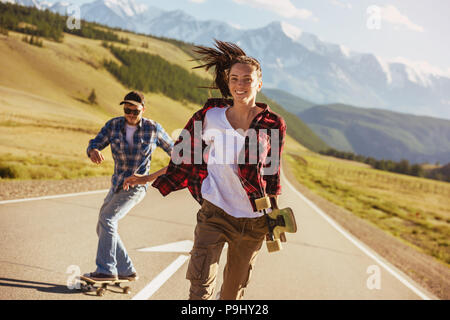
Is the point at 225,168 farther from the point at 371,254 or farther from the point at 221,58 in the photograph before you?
the point at 371,254

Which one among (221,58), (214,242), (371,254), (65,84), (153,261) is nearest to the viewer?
(214,242)

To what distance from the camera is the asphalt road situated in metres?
4.29

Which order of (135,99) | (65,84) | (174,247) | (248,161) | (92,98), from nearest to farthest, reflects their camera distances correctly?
(248,161) < (135,99) < (174,247) < (92,98) < (65,84)

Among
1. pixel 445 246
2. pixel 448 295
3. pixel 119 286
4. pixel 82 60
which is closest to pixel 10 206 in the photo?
pixel 119 286

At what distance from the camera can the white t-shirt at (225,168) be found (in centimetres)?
266

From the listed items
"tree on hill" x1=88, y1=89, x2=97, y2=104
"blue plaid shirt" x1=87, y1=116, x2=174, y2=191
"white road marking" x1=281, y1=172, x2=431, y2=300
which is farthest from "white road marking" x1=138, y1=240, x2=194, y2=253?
"tree on hill" x1=88, y1=89, x2=97, y2=104

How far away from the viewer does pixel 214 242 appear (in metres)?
2.70

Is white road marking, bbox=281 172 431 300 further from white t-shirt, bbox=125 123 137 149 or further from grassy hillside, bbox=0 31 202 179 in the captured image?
grassy hillside, bbox=0 31 202 179

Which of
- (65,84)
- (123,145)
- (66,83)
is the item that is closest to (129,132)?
(123,145)

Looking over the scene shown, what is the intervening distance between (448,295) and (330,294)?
251 centimetres

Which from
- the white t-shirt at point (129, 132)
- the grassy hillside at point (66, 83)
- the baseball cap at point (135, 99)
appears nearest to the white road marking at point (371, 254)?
the white t-shirt at point (129, 132)

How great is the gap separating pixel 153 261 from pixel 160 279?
727mm

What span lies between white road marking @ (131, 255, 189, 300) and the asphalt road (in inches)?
0.4

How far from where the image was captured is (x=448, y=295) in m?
5.99
